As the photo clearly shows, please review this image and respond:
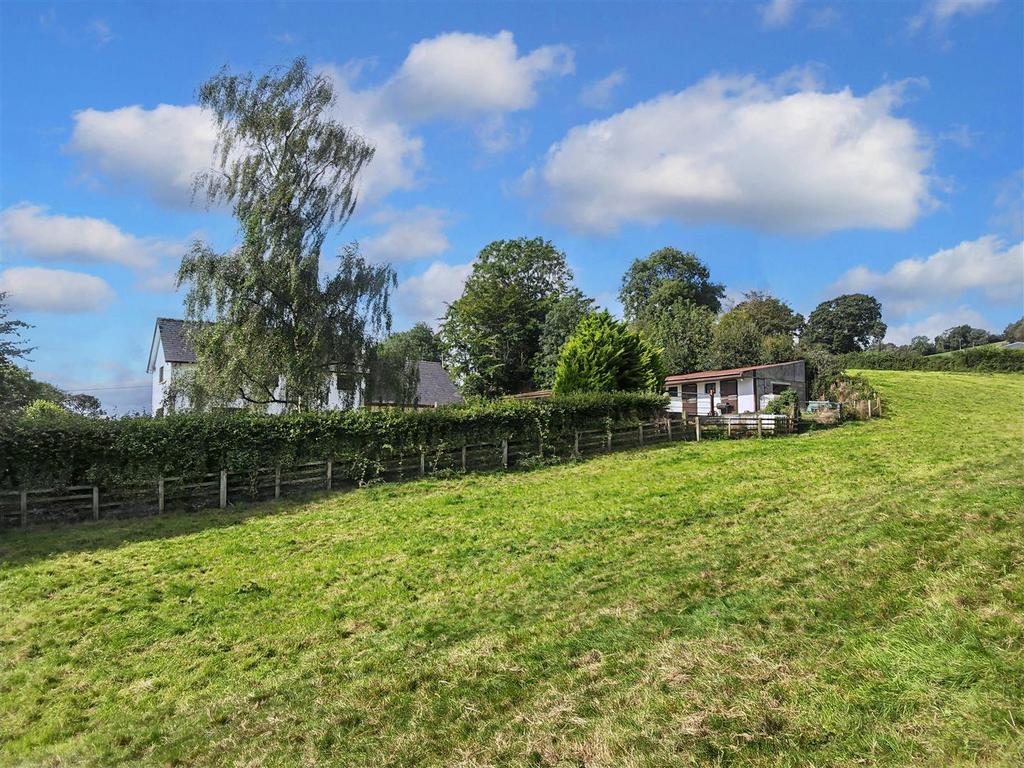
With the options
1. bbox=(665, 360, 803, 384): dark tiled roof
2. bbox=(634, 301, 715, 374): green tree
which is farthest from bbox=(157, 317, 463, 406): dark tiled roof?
bbox=(634, 301, 715, 374): green tree

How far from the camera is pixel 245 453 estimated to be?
49.2 ft

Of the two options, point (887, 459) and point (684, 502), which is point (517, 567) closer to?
point (684, 502)

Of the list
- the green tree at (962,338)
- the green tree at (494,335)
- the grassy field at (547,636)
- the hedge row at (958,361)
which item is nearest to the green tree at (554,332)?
the green tree at (494,335)

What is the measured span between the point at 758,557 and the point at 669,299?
58094 millimetres

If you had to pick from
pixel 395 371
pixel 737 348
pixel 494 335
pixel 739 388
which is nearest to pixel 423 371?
pixel 494 335

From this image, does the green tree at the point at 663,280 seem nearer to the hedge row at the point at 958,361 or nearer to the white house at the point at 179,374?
the hedge row at the point at 958,361

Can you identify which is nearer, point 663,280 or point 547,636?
point 547,636

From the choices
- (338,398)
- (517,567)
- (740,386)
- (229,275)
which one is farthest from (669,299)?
(517,567)

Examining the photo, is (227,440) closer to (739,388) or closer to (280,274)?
(280,274)

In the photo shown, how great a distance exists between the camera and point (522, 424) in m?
19.9

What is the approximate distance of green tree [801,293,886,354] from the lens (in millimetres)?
87562

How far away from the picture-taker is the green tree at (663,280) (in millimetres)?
67000

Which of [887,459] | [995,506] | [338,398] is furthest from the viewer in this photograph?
[338,398]

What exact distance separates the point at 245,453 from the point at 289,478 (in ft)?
4.18
